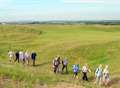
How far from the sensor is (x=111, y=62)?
119ft

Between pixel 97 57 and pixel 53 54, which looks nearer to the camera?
pixel 97 57

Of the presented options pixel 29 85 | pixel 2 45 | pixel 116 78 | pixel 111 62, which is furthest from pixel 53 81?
pixel 2 45

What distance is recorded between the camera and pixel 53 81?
59.9 feet

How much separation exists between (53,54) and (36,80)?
2663 centimetres

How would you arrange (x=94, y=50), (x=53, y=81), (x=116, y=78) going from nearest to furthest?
(x=53, y=81), (x=116, y=78), (x=94, y=50)

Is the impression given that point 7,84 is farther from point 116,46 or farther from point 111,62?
point 116,46

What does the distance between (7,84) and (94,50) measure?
1111 inches

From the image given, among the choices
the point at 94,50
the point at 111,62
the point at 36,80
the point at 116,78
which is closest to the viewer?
the point at 36,80

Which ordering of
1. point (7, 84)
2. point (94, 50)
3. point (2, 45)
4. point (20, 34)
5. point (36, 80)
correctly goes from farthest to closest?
point (20, 34) < point (2, 45) < point (94, 50) < point (36, 80) < point (7, 84)

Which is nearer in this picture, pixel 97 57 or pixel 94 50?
pixel 97 57

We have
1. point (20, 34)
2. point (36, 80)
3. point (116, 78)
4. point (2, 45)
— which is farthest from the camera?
point (20, 34)

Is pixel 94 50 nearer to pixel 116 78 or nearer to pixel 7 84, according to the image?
pixel 116 78

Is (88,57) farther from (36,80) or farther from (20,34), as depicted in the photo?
(20,34)

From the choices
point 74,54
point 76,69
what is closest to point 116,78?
point 76,69
